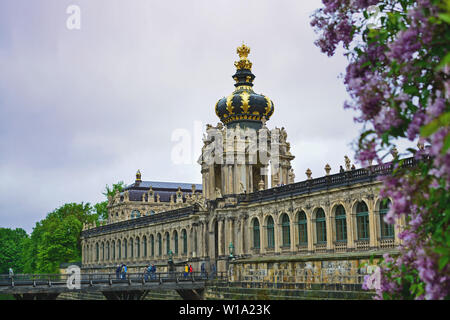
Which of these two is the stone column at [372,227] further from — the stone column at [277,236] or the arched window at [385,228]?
the stone column at [277,236]

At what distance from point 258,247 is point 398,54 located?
37.3 metres

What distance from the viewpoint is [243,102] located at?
51094 mm

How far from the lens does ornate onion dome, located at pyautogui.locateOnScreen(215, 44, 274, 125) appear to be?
5119 cm

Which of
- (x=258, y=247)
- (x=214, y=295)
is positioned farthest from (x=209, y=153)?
(x=214, y=295)

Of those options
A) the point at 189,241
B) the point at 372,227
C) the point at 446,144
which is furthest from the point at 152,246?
the point at 446,144

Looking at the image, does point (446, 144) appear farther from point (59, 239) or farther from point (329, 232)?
point (59, 239)

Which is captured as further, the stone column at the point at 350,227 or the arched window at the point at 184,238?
the arched window at the point at 184,238

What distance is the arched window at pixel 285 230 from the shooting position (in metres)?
41.5

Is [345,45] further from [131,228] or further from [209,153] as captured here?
[131,228]

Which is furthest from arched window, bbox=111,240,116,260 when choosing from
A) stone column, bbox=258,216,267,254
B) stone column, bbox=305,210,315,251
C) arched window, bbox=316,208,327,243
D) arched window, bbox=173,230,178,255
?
arched window, bbox=316,208,327,243

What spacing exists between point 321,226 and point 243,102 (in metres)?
16.1

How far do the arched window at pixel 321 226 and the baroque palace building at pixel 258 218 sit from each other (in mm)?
64

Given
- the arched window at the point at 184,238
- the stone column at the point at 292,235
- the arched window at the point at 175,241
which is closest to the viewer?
the stone column at the point at 292,235

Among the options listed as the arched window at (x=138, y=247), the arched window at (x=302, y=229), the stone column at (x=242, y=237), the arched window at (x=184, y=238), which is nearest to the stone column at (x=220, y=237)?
the stone column at (x=242, y=237)
